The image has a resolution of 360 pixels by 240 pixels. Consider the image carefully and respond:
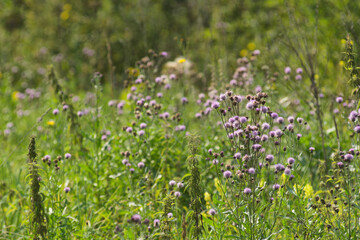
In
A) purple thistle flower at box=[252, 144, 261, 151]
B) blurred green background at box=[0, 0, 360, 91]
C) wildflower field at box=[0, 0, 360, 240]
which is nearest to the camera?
purple thistle flower at box=[252, 144, 261, 151]

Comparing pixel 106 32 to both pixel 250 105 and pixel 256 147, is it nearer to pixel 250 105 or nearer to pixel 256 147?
pixel 250 105

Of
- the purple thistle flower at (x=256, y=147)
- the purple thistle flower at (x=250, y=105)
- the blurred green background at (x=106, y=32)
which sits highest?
the blurred green background at (x=106, y=32)

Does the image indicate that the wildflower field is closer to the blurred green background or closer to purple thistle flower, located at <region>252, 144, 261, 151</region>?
purple thistle flower, located at <region>252, 144, 261, 151</region>

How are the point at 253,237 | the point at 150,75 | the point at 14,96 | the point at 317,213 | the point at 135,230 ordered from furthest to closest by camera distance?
the point at 14,96 → the point at 150,75 → the point at 135,230 → the point at 317,213 → the point at 253,237

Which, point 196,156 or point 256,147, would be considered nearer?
point 256,147

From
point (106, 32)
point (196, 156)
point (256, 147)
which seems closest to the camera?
point (256, 147)

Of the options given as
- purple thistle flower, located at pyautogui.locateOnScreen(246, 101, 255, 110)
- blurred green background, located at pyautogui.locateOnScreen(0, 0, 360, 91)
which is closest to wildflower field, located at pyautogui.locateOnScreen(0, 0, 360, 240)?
purple thistle flower, located at pyautogui.locateOnScreen(246, 101, 255, 110)

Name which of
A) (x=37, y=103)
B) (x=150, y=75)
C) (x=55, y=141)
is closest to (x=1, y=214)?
(x=55, y=141)

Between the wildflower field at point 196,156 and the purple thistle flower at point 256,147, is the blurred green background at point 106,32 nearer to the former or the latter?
the wildflower field at point 196,156

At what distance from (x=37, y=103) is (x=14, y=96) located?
4.04 ft

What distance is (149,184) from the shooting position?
3.33 m

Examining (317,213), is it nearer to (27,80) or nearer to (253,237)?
(253,237)

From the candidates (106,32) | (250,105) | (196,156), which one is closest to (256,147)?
(250,105)

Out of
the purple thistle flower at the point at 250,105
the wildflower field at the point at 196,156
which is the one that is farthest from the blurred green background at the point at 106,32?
the purple thistle flower at the point at 250,105
